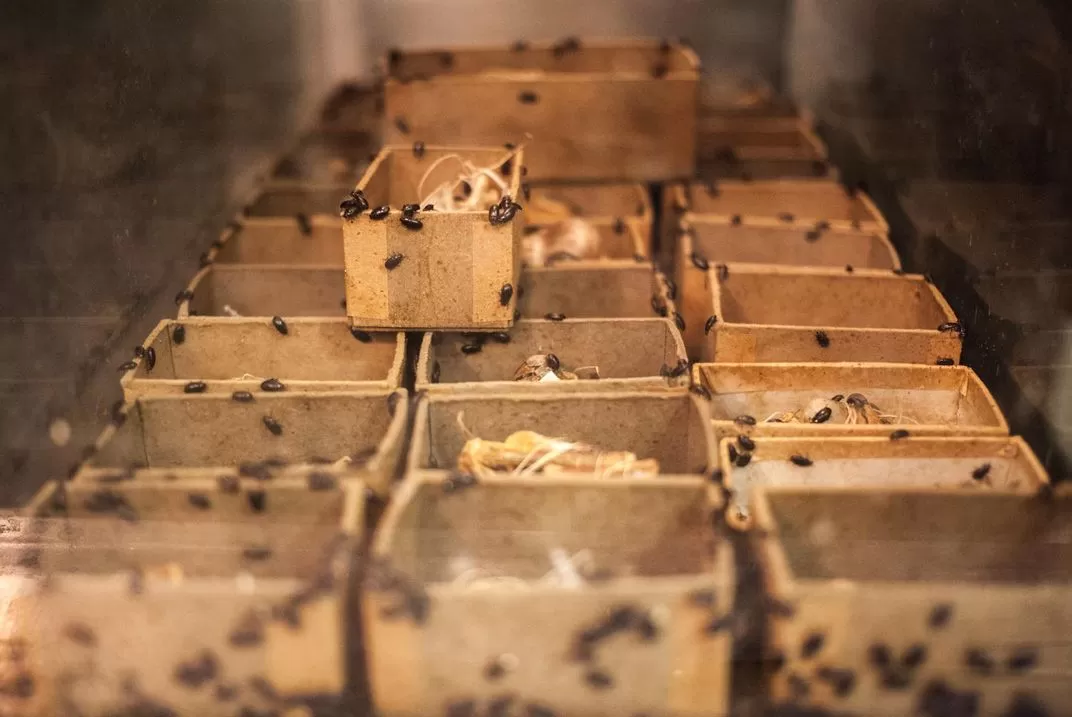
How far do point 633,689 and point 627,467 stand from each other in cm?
73

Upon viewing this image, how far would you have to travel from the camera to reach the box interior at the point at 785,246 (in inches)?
172

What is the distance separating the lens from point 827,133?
6105mm

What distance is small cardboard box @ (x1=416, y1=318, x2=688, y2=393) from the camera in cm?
346

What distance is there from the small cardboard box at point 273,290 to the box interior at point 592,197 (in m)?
1.28

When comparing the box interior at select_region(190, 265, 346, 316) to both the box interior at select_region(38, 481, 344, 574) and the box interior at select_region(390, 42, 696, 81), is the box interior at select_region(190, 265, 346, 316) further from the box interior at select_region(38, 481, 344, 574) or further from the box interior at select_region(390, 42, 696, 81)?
the box interior at select_region(390, 42, 696, 81)

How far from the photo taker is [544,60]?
5.67 m

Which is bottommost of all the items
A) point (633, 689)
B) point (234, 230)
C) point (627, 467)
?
point (633, 689)

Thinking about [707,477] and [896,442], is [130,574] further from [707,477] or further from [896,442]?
[896,442]

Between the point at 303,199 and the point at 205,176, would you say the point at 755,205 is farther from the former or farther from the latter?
the point at 205,176

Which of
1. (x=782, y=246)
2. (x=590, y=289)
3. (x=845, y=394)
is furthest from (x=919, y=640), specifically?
(x=782, y=246)

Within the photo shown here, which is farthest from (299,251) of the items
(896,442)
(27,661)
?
(896,442)

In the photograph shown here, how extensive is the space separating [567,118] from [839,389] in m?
2.16

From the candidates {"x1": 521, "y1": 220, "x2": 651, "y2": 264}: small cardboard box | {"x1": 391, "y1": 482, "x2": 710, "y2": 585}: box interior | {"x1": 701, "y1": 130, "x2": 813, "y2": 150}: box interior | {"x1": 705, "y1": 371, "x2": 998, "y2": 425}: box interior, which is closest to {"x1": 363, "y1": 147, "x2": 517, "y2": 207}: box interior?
{"x1": 521, "y1": 220, "x2": 651, "y2": 264}: small cardboard box

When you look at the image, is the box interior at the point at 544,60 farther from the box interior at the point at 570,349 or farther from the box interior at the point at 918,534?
the box interior at the point at 918,534
